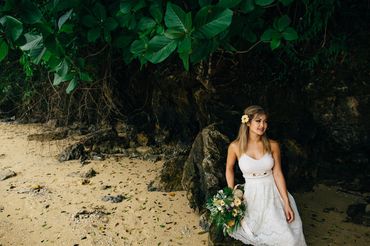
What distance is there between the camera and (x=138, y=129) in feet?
24.0

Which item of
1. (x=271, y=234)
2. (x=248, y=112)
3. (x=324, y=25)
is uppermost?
(x=324, y=25)

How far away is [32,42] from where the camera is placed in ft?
7.37

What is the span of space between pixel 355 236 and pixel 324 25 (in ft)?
8.05

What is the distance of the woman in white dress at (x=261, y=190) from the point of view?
3.19 metres

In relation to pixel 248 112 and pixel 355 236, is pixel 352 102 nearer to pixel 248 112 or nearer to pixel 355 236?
pixel 355 236

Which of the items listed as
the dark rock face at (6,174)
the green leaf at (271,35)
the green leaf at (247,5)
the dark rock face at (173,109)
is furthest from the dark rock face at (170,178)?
the green leaf at (247,5)

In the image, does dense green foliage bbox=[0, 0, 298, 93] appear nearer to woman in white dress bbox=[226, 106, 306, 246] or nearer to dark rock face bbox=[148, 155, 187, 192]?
woman in white dress bbox=[226, 106, 306, 246]

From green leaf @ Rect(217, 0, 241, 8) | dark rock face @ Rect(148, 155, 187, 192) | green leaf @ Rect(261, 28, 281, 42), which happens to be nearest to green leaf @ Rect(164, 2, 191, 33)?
green leaf @ Rect(217, 0, 241, 8)

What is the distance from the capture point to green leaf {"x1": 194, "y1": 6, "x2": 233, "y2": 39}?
1818 millimetres

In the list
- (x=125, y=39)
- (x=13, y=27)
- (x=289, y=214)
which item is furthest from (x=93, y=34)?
(x=289, y=214)

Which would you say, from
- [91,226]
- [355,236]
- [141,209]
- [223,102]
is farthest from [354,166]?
[91,226]

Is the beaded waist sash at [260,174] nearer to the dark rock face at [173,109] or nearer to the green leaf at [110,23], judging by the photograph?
the green leaf at [110,23]

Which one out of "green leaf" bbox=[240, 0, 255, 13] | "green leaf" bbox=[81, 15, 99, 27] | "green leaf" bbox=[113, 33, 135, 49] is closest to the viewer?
"green leaf" bbox=[240, 0, 255, 13]

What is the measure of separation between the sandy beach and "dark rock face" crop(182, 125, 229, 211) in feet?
0.80
